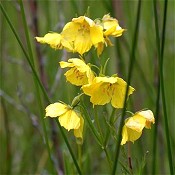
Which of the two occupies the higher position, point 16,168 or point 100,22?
point 100,22

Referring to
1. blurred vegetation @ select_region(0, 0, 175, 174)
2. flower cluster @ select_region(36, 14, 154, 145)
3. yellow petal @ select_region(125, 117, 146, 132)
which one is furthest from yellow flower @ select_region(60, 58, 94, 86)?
blurred vegetation @ select_region(0, 0, 175, 174)

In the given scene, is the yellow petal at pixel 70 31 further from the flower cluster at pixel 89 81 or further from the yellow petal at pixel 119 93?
the yellow petal at pixel 119 93

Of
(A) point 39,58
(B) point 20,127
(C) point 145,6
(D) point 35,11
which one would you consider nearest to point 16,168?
(B) point 20,127

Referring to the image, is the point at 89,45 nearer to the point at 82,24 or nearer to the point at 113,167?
the point at 82,24

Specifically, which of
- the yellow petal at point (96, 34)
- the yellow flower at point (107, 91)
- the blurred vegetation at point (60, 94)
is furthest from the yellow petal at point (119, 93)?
the blurred vegetation at point (60, 94)

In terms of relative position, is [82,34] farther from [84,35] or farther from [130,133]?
[130,133]

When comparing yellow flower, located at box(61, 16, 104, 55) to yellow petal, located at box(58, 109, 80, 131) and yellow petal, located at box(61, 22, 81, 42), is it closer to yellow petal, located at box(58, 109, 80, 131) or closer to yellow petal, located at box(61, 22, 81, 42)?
yellow petal, located at box(61, 22, 81, 42)
